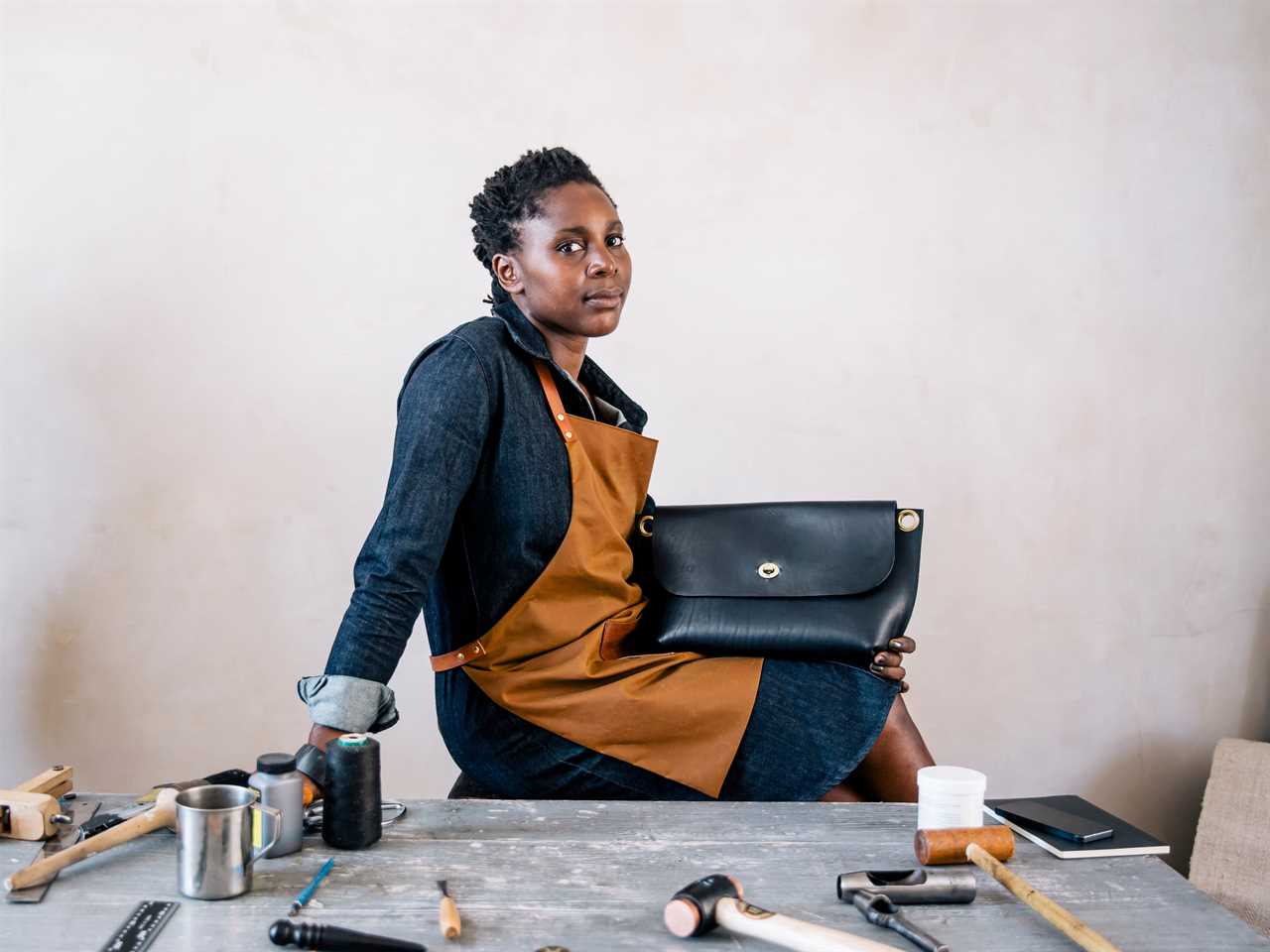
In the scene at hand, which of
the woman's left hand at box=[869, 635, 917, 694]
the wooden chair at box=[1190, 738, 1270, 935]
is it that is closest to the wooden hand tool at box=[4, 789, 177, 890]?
the woman's left hand at box=[869, 635, 917, 694]

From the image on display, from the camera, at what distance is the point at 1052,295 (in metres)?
2.99

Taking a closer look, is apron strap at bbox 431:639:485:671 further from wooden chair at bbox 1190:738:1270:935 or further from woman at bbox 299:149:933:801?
wooden chair at bbox 1190:738:1270:935

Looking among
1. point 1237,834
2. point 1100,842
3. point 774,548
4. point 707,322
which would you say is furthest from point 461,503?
point 1237,834

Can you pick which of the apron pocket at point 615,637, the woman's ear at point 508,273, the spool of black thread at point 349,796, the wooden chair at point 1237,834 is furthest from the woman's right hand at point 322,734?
the wooden chair at point 1237,834

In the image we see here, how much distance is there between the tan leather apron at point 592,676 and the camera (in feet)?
6.22

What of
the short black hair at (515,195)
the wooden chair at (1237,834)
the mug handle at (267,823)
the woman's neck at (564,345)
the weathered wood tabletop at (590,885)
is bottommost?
the wooden chair at (1237,834)

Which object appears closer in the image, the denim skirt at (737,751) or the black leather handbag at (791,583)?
the denim skirt at (737,751)

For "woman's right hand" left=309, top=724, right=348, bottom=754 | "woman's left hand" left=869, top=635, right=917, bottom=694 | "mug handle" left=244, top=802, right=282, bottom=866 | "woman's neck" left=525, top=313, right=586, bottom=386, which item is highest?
"woman's neck" left=525, top=313, right=586, bottom=386

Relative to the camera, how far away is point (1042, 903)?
1225 mm

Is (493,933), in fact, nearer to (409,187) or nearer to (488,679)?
(488,679)

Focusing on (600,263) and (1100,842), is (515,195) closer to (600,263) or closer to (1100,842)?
(600,263)

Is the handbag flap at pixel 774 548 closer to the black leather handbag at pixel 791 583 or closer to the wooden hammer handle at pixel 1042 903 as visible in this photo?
the black leather handbag at pixel 791 583

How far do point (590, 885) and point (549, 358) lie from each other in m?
0.94

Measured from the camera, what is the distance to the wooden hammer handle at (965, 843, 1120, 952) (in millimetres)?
1154
